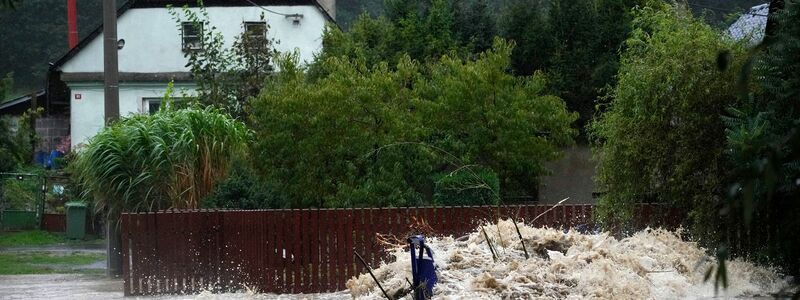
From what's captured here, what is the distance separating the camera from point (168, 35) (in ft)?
116

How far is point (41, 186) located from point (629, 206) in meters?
21.6

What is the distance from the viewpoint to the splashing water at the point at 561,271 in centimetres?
1102

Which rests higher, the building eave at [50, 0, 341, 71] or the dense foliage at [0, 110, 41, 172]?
the building eave at [50, 0, 341, 71]

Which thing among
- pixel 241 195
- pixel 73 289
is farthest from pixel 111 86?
pixel 73 289

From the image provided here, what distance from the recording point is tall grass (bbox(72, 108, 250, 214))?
18828 millimetres

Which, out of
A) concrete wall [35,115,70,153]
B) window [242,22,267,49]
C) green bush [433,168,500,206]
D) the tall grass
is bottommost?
green bush [433,168,500,206]

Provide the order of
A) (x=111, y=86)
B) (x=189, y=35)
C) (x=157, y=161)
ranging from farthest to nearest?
1. (x=189, y=35)
2. (x=111, y=86)
3. (x=157, y=161)

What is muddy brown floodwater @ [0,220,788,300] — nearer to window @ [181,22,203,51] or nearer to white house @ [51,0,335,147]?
window @ [181,22,203,51]

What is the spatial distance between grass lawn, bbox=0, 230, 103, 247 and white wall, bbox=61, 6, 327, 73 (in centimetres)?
603

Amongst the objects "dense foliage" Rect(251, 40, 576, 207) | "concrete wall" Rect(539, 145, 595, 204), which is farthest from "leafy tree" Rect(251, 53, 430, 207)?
"concrete wall" Rect(539, 145, 595, 204)

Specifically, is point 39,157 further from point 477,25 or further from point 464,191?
point 464,191

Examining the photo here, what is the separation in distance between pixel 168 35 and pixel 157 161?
17.4 m

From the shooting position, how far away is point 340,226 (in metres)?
16.7

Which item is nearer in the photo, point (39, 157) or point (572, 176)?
point (572, 176)
